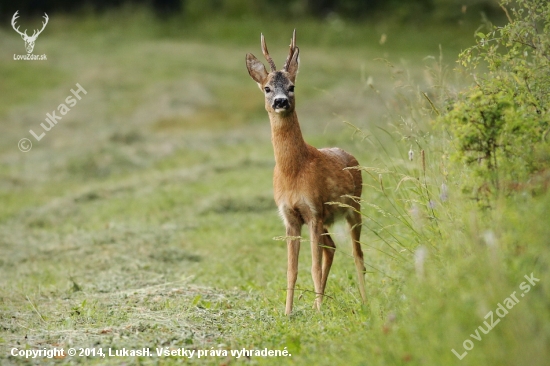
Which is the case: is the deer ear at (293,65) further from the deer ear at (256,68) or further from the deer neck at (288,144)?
the deer neck at (288,144)

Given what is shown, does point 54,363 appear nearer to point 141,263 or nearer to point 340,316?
point 340,316

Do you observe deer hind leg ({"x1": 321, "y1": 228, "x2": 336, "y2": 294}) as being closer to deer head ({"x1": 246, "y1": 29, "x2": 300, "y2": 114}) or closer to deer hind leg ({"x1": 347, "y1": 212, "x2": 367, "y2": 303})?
deer hind leg ({"x1": 347, "y1": 212, "x2": 367, "y2": 303})

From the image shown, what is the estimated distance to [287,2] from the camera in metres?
34.4

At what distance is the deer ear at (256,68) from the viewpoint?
20.4 feet

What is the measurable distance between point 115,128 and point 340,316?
15013mm

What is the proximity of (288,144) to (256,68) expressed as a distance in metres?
0.81

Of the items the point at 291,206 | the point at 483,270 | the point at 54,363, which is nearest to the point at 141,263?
the point at 291,206

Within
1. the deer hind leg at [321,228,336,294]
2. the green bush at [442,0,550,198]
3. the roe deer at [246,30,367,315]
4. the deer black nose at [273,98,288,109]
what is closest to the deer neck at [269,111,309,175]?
the roe deer at [246,30,367,315]

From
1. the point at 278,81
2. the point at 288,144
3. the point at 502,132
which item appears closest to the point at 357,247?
the point at 288,144

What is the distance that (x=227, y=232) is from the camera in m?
9.91

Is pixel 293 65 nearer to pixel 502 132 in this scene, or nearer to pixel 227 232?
pixel 502 132

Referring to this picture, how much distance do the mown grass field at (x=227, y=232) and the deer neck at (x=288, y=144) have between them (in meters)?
0.51

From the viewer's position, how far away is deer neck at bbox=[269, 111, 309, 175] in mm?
5871

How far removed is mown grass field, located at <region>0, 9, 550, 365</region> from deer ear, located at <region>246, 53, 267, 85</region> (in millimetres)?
883
